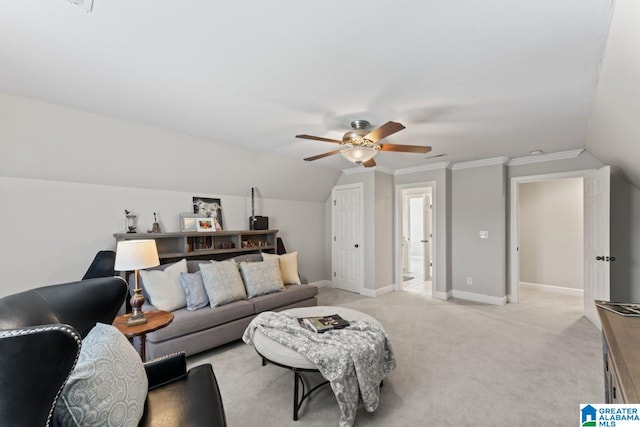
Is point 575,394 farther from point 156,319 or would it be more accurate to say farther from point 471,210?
point 156,319

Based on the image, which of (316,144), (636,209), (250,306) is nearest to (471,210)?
(636,209)

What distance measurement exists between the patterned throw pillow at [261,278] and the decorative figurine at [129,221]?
1.40 m

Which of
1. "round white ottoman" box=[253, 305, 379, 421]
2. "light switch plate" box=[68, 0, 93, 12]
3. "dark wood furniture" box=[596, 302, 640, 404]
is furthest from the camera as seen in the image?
"round white ottoman" box=[253, 305, 379, 421]

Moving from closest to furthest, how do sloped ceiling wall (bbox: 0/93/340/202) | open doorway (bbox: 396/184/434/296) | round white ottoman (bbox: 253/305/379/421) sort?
round white ottoman (bbox: 253/305/379/421)
sloped ceiling wall (bbox: 0/93/340/202)
open doorway (bbox: 396/184/434/296)

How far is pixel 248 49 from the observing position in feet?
5.61

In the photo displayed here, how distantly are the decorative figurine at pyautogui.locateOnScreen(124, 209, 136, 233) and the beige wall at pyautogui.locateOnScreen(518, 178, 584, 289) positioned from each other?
20.6ft

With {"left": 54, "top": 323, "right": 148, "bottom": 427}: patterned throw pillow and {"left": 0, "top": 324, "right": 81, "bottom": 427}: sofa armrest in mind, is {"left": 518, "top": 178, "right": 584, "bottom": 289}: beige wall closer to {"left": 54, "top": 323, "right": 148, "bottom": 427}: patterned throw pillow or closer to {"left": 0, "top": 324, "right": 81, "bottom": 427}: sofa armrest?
{"left": 54, "top": 323, "right": 148, "bottom": 427}: patterned throw pillow

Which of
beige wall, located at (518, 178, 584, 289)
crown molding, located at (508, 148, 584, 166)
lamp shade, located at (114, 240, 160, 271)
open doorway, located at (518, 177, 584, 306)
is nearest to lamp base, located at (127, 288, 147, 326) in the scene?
lamp shade, located at (114, 240, 160, 271)

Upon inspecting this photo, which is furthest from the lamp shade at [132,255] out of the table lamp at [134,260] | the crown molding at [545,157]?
the crown molding at [545,157]

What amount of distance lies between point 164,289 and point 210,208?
1636 mm

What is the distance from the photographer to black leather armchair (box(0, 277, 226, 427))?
0.77 metres

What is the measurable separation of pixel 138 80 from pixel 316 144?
213 cm

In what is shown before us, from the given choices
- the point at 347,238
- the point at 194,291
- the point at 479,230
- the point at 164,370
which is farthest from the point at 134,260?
the point at 479,230

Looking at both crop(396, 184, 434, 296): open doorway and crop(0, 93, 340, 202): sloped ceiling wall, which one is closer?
crop(0, 93, 340, 202): sloped ceiling wall
